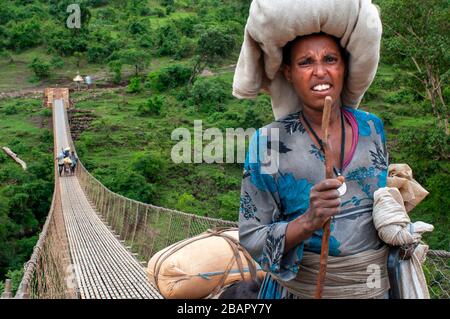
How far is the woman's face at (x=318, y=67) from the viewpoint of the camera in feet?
3.28

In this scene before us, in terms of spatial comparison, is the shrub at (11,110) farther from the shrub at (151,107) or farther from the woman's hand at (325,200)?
the woman's hand at (325,200)

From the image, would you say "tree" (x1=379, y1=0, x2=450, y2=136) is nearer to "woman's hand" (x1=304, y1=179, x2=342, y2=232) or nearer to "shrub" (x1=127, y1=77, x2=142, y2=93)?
"woman's hand" (x1=304, y1=179, x2=342, y2=232)

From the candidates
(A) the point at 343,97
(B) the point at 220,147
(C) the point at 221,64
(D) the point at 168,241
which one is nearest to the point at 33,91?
(C) the point at 221,64

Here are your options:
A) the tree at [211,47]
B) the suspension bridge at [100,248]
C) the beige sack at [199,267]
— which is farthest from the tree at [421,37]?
the tree at [211,47]

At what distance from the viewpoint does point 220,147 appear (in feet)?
41.5

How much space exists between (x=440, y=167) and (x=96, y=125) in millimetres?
9469

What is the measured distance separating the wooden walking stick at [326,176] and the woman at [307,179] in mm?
60

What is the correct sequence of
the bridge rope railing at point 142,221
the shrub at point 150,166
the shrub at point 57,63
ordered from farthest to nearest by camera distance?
the shrub at point 57,63 → the shrub at point 150,166 → the bridge rope railing at point 142,221

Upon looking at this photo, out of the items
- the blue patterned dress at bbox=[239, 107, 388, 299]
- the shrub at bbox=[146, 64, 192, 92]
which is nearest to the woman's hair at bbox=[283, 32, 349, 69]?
the blue patterned dress at bbox=[239, 107, 388, 299]

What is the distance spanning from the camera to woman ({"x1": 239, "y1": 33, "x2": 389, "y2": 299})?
3.22ft

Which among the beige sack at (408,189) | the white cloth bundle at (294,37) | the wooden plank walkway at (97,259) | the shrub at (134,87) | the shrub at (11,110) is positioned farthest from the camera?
the shrub at (134,87)

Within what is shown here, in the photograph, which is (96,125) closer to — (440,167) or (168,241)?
(440,167)

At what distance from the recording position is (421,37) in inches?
298

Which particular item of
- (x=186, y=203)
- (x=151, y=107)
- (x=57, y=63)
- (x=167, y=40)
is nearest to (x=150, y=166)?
(x=186, y=203)
